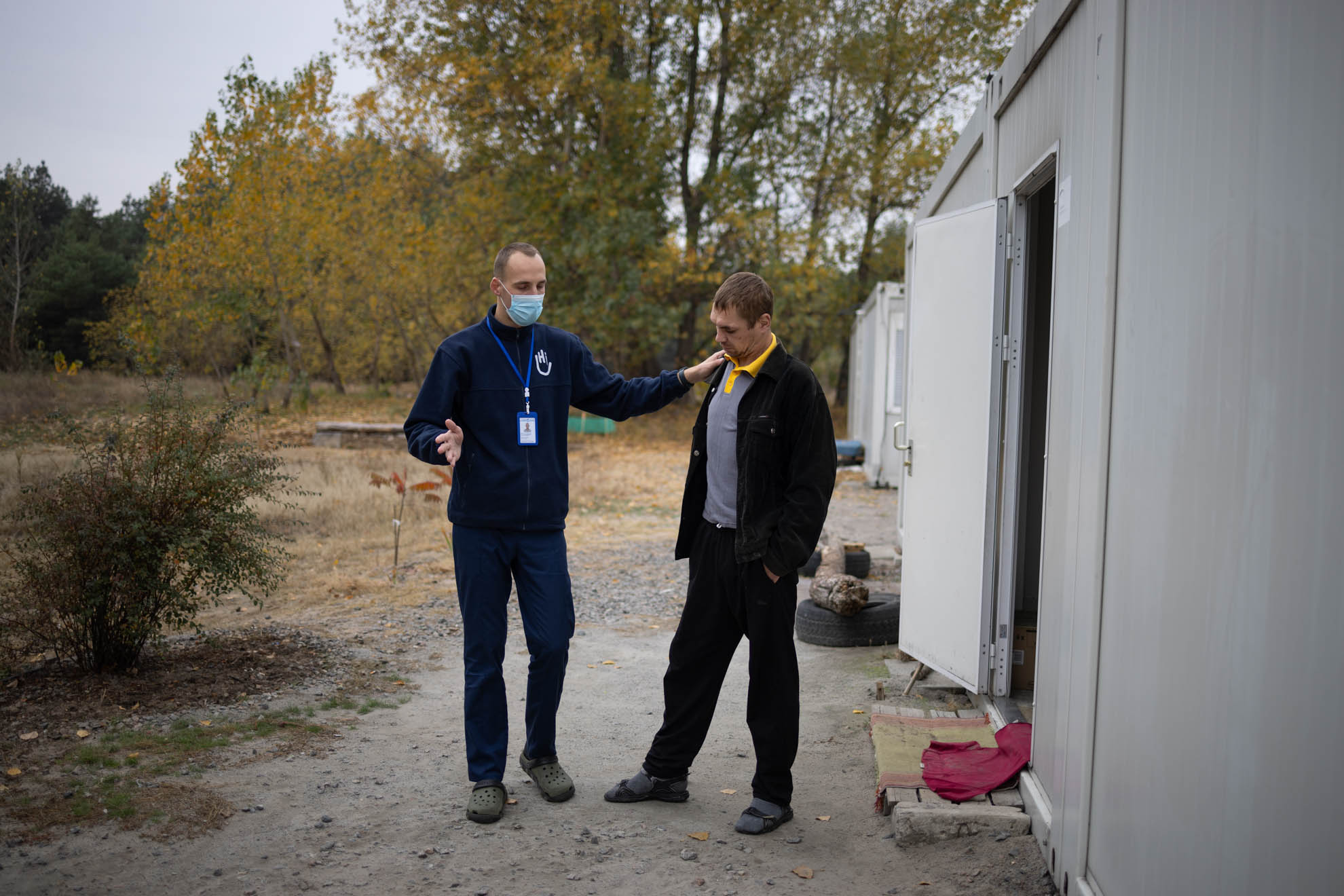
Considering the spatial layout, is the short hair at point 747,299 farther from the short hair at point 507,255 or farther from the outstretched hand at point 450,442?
the outstretched hand at point 450,442

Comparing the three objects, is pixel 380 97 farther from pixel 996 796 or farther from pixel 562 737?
pixel 996 796

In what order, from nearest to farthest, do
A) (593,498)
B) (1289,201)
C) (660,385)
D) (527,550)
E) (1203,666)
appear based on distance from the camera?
(1289,201) < (1203,666) < (527,550) < (660,385) < (593,498)

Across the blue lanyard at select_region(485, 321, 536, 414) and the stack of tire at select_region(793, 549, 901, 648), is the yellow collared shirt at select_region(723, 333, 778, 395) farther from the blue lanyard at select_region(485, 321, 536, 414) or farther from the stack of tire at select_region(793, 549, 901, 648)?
the stack of tire at select_region(793, 549, 901, 648)

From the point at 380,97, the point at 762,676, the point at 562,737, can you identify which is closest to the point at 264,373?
the point at 380,97

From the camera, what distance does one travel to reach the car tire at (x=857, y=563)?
8.52m

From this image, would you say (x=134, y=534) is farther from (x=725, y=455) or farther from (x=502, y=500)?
(x=725, y=455)

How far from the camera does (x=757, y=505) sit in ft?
12.2

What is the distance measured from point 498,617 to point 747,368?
138cm

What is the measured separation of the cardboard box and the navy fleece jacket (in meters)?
2.61

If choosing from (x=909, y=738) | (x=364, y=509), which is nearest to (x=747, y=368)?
(x=909, y=738)

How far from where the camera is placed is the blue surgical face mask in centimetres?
397

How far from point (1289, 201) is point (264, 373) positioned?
2274 centimetres

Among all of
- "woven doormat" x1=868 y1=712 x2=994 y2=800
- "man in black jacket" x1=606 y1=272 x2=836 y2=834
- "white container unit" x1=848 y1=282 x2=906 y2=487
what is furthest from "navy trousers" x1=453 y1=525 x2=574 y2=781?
"white container unit" x1=848 y1=282 x2=906 y2=487

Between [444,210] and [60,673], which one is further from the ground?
[444,210]
